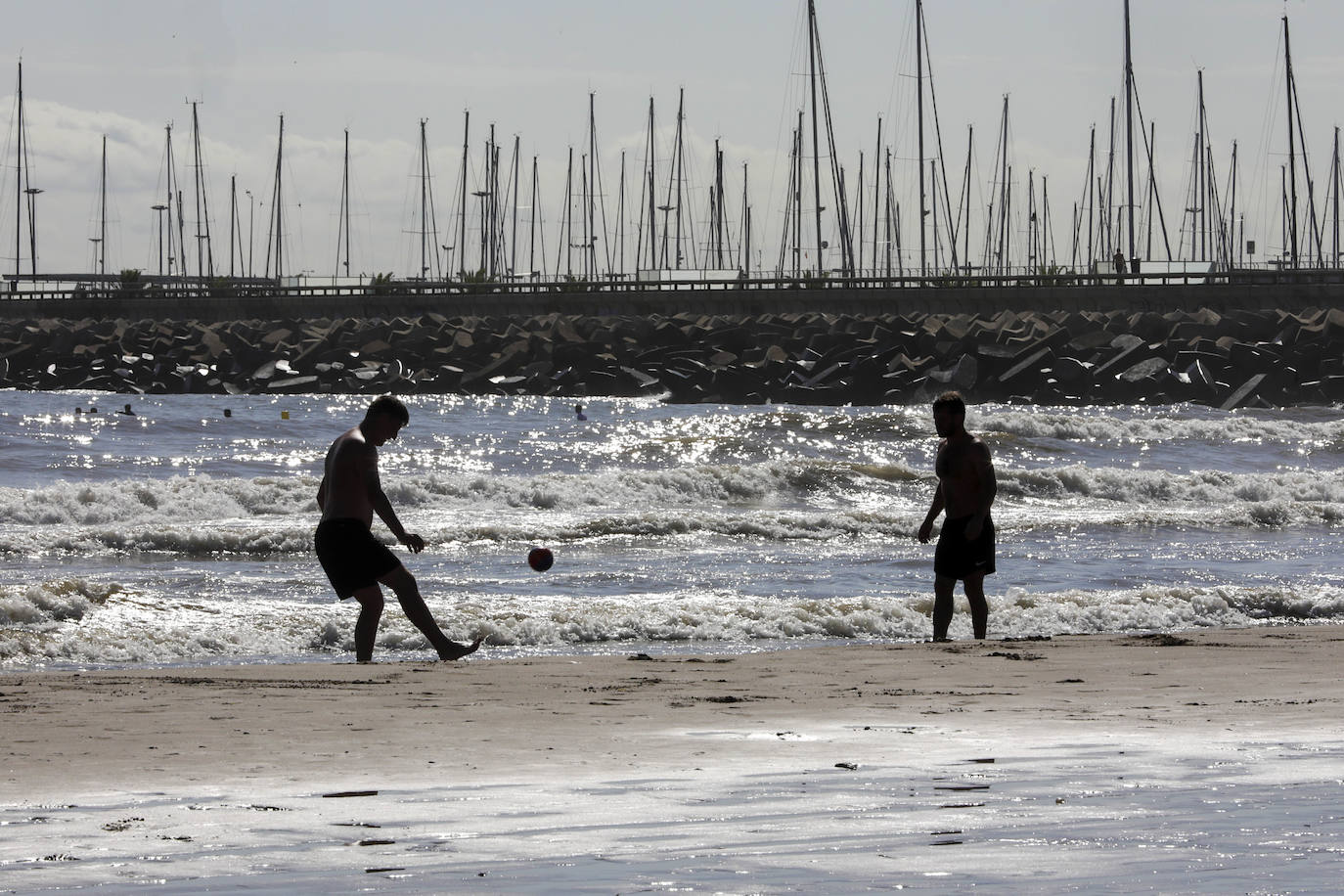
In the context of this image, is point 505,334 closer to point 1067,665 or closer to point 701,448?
point 701,448

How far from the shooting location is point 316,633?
10.9 metres

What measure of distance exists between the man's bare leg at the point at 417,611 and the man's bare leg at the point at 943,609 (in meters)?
2.93

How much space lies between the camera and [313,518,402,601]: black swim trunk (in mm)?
9000

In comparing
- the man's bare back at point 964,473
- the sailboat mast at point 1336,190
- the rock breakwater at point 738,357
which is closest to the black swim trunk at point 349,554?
the man's bare back at point 964,473

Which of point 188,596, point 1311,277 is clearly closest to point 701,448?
point 188,596

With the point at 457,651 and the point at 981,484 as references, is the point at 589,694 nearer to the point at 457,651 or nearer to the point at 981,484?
the point at 457,651

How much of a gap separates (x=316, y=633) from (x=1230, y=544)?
11.2m

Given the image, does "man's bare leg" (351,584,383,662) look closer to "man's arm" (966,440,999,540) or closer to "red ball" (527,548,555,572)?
"red ball" (527,548,555,572)

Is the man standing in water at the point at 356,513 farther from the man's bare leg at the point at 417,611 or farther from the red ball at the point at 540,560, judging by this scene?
the red ball at the point at 540,560

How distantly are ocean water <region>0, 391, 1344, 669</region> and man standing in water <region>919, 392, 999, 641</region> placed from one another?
125cm

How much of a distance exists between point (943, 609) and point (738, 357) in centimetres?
4316

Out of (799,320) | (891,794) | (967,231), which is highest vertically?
(967,231)

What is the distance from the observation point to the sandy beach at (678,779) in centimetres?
404

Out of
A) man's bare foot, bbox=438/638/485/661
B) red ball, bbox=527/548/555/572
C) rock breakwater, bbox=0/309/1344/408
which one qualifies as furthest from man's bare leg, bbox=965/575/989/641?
rock breakwater, bbox=0/309/1344/408
